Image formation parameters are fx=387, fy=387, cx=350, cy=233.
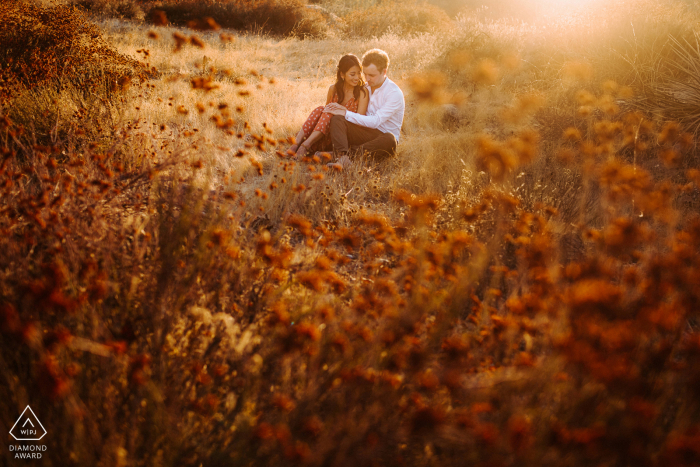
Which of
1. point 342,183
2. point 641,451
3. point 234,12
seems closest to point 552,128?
point 342,183

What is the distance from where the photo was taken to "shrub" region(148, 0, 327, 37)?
13.7 meters

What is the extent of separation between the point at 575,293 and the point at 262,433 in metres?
0.95

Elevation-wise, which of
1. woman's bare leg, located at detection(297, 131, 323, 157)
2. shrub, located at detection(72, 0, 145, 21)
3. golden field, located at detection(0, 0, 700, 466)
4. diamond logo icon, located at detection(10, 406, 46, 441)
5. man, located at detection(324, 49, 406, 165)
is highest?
shrub, located at detection(72, 0, 145, 21)

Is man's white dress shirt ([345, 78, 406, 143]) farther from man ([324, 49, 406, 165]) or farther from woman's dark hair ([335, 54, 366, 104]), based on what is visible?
woman's dark hair ([335, 54, 366, 104])

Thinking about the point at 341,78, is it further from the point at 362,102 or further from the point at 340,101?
the point at 362,102

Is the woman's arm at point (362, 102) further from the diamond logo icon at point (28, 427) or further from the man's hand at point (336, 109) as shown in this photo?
the diamond logo icon at point (28, 427)

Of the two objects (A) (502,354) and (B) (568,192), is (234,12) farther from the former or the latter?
(A) (502,354)

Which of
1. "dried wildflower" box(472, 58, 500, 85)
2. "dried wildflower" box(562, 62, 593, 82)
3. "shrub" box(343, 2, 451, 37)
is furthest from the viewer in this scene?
"shrub" box(343, 2, 451, 37)

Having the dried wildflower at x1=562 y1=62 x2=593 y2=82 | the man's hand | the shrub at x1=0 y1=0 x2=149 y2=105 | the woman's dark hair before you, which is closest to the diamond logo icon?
the man's hand

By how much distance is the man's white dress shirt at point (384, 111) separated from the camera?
427 centimetres

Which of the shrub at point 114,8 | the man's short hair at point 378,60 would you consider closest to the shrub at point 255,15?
the shrub at point 114,8

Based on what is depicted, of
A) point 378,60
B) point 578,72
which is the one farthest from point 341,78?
point 578,72

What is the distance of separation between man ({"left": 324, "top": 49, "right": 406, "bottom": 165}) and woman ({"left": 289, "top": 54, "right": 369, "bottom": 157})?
134 mm

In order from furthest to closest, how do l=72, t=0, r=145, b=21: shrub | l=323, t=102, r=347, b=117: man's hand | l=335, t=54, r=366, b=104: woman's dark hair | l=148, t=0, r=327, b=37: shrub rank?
l=148, t=0, r=327, b=37: shrub → l=72, t=0, r=145, b=21: shrub → l=335, t=54, r=366, b=104: woman's dark hair → l=323, t=102, r=347, b=117: man's hand
